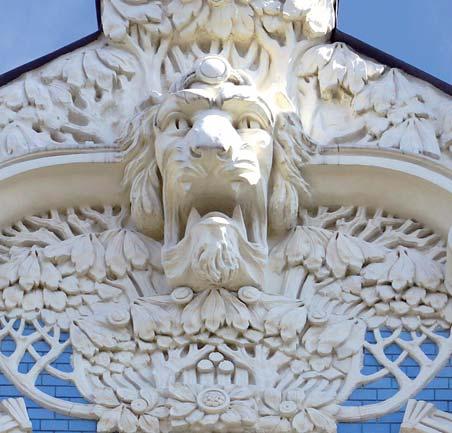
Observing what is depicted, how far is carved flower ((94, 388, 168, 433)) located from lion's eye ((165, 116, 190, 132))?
1.28 meters

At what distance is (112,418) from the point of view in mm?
12148

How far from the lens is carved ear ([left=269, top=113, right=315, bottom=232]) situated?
41.9ft

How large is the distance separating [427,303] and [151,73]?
185 cm

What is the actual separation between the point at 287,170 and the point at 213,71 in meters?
0.58

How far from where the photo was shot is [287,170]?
12828 mm

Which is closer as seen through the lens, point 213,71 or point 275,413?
point 275,413

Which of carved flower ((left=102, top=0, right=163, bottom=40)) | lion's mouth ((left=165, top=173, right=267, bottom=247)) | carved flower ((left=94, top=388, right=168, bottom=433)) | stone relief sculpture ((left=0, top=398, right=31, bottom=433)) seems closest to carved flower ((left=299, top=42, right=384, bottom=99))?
carved flower ((left=102, top=0, right=163, bottom=40))

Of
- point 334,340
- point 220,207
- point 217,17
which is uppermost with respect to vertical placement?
point 217,17

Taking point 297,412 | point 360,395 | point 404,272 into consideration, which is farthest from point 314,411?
point 404,272

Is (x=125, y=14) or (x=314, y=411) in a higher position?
(x=125, y=14)

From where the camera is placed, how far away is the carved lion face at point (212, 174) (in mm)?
12445

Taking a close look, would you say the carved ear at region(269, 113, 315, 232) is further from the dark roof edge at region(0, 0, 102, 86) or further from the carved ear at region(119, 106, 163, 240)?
the dark roof edge at region(0, 0, 102, 86)

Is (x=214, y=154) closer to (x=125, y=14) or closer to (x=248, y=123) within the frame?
(x=248, y=123)

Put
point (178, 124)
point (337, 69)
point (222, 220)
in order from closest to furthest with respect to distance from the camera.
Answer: point (222, 220)
point (178, 124)
point (337, 69)
